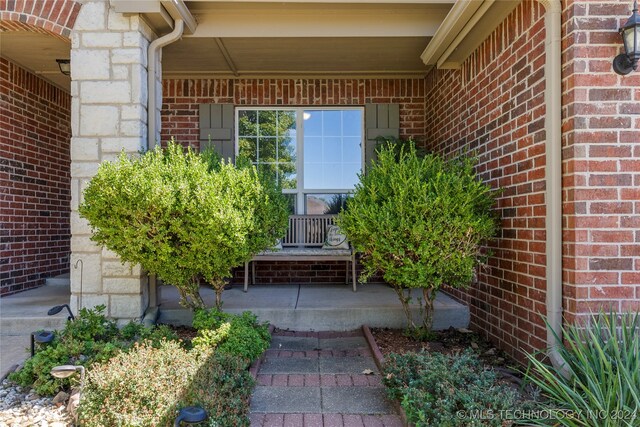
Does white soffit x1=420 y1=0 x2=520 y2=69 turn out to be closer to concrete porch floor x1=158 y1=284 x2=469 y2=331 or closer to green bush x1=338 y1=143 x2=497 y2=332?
green bush x1=338 y1=143 x2=497 y2=332

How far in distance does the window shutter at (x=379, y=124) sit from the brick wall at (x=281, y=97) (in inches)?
4.1

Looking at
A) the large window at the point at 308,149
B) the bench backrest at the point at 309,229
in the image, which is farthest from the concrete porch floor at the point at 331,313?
the large window at the point at 308,149

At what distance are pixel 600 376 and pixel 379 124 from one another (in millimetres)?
3745

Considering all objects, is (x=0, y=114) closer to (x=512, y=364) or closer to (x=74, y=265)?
(x=74, y=265)

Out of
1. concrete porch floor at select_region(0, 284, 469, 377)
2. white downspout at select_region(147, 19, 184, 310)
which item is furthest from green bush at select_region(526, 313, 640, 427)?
white downspout at select_region(147, 19, 184, 310)

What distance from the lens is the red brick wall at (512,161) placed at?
8.99 ft

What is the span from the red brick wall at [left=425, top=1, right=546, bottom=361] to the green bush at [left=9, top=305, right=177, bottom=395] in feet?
8.19

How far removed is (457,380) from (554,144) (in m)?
1.49

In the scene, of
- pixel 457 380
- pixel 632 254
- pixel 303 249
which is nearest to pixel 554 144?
pixel 632 254

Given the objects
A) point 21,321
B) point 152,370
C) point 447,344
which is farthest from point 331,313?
point 21,321

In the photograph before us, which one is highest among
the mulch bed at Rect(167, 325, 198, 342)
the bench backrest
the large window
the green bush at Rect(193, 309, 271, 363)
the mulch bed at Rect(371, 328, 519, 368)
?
the large window

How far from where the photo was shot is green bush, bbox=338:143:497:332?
294 centimetres

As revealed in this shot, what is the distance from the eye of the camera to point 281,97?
530 cm

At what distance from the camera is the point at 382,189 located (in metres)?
3.13
